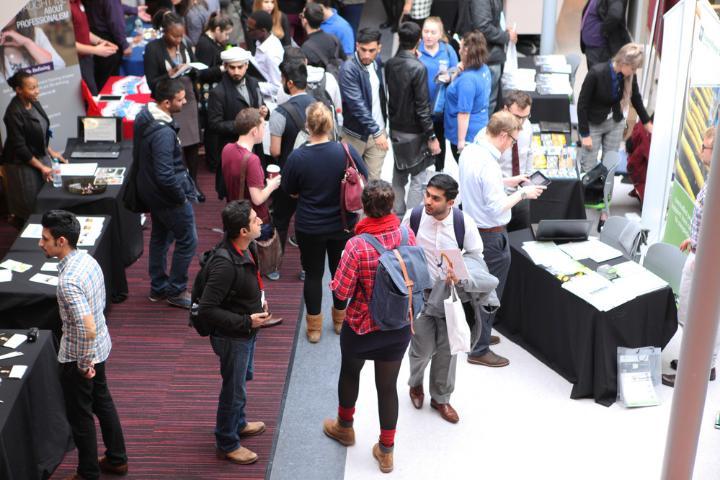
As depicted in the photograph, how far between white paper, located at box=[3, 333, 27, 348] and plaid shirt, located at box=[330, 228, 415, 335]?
165 cm

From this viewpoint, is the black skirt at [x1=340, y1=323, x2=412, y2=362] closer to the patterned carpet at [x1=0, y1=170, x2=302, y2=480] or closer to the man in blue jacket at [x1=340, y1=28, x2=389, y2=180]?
the patterned carpet at [x1=0, y1=170, x2=302, y2=480]

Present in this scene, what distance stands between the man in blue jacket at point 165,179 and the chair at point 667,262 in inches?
119

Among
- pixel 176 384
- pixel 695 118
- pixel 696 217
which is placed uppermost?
pixel 695 118

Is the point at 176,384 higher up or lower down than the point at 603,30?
lower down

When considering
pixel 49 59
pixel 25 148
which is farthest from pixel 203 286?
pixel 49 59

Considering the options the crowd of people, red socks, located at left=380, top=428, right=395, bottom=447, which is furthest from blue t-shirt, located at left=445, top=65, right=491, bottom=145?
red socks, located at left=380, top=428, right=395, bottom=447

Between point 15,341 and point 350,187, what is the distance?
6.70 ft

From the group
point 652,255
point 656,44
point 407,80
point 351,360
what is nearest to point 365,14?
point 656,44

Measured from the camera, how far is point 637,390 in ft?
18.1

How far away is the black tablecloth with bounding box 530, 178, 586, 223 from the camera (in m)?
7.10

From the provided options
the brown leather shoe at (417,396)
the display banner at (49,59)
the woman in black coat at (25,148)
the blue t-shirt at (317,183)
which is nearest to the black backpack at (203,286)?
the blue t-shirt at (317,183)

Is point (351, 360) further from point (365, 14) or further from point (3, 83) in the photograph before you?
point (365, 14)

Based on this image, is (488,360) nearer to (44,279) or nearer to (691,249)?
(691,249)

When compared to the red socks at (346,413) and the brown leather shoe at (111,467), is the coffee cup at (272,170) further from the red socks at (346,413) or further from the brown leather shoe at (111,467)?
the brown leather shoe at (111,467)
